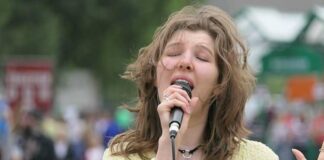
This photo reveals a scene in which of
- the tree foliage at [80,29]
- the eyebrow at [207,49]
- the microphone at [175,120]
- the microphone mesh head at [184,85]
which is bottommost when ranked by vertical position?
the tree foliage at [80,29]

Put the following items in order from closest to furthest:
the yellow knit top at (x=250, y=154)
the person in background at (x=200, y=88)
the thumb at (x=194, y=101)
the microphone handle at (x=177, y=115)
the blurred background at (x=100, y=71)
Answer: the microphone handle at (x=177, y=115), the thumb at (x=194, y=101), the person in background at (x=200, y=88), the yellow knit top at (x=250, y=154), the blurred background at (x=100, y=71)

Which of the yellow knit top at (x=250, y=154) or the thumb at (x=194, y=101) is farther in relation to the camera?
the yellow knit top at (x=250, y=154)

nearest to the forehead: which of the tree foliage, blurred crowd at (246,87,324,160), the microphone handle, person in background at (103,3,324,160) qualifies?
person in background at (103,3,324,160)

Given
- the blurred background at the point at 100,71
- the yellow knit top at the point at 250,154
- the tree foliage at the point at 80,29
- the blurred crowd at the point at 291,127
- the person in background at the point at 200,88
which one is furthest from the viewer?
the tree foliage at the point at 80,29

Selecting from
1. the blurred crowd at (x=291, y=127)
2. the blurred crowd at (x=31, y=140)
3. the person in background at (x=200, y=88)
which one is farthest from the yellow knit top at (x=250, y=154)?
the blurred crowd at (x=291, y=127)

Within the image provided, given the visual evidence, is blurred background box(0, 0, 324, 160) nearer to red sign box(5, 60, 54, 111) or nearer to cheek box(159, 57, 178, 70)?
red sign box(5, 60, 54, 111)

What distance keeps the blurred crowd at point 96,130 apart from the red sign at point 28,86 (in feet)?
0.54

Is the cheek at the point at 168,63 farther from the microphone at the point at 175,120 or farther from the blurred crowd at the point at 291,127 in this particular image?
the blurred crowd at the point at 291,127

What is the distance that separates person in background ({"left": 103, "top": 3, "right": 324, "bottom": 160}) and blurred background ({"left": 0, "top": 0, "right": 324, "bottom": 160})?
0.26 meters

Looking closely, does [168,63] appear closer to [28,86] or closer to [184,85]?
[184,85]

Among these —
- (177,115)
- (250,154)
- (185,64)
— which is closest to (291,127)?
(250,154)

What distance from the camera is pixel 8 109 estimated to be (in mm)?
16391

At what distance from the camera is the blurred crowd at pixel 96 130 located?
50.7 ft

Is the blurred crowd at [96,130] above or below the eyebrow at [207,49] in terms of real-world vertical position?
below
